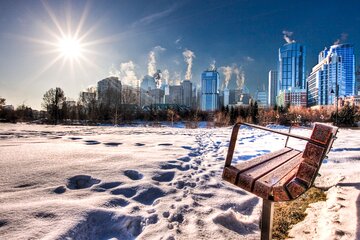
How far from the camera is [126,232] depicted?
2084mm

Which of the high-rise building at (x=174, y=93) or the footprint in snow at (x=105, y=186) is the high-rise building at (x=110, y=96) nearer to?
the high-rise building at (x=174, y=93)

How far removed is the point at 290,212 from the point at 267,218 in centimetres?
111

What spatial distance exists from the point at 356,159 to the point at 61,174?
18.6ft

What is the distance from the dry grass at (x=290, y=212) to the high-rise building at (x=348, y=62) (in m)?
147

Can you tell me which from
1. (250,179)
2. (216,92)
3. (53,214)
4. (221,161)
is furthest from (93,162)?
(216,92)

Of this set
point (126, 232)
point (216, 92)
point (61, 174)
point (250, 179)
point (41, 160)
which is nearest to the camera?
point (250, 179)

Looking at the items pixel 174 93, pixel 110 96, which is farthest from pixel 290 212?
pixel 174 93

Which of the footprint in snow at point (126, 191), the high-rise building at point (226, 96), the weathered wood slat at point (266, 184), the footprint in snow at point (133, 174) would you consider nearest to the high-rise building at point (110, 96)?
the footprint in snow at point (133, 174)

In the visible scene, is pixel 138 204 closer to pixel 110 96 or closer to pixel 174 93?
pixel 110 96

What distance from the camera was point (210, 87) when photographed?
126m

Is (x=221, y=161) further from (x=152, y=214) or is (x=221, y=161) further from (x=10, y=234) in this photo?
(x=10, y=234)

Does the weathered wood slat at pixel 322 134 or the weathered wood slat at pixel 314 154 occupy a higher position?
the weathered wood slat at pixel 322 134

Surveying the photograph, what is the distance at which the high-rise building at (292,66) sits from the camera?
16812cm

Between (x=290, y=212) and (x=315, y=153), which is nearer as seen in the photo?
(x=315, y=153)
